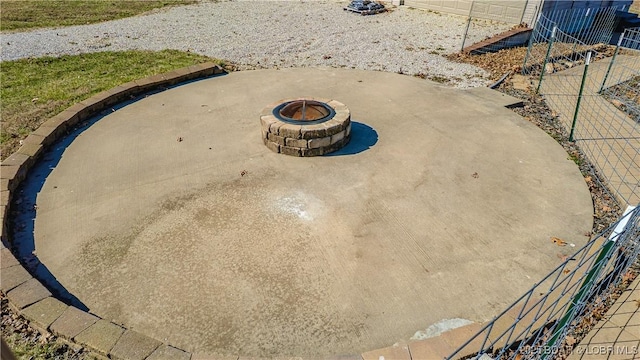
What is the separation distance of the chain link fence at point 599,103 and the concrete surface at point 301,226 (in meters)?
0.70

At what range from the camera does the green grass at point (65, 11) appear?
49.6 feet

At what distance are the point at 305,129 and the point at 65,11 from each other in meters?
16.3

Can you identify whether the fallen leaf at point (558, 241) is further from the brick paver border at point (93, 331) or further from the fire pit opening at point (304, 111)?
the fire pit opening at point (304, 111)

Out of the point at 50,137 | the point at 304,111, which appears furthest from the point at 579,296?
the point at 50,137

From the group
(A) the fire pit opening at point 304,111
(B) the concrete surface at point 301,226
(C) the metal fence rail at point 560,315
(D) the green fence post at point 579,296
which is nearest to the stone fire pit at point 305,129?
(A) the fire pit opening at point 304,111

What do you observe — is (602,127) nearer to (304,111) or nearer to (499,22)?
(304,111)

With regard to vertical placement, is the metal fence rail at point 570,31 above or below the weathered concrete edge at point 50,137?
above

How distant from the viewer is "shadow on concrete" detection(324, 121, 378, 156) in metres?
7.13

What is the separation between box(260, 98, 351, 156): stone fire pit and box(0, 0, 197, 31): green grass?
12704 millimetres

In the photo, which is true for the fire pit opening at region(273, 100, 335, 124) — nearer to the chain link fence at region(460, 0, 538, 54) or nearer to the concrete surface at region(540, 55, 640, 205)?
the concrete surface at region(540, 55, 640, 205)

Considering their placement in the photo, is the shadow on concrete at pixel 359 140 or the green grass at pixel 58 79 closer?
the shadow on concrete at pixel 359 140

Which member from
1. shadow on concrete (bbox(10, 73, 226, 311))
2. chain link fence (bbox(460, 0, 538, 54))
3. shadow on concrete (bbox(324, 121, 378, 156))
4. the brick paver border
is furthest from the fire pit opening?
chain link fence (bbox(460, 0, 538, 54))

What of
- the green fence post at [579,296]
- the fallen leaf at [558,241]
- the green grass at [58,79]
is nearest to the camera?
the green fence post at [579,296]

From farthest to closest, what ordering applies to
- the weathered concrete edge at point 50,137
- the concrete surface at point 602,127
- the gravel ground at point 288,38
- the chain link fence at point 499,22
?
the chain link fence at point 499,22 < the gravel ground at point 288,38 < the concrete surface at point 602,127 < the weathered concrete edge at point 50,137
